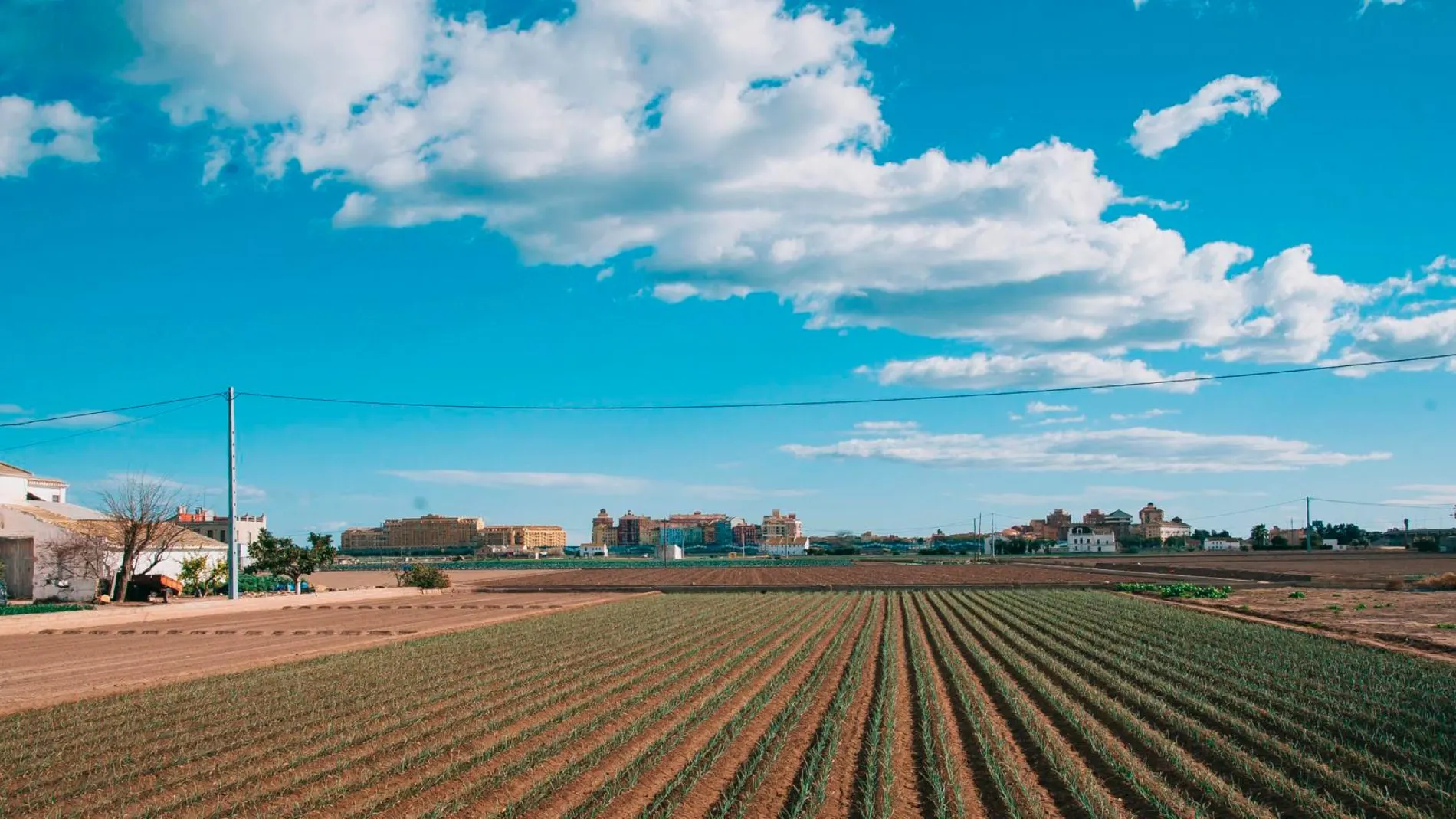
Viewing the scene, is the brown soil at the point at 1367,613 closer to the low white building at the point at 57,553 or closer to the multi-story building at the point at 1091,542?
the low white building at the point at 57,553

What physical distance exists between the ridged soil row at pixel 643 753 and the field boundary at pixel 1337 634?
15.5m

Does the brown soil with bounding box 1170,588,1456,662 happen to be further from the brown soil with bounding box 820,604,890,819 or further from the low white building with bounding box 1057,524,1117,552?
the low white building with bounding box 1057,524,1117,552

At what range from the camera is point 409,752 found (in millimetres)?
13906

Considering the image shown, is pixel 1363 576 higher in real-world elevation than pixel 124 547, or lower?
lower

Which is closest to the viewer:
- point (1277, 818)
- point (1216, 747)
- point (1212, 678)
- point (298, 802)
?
point (1277, 818)

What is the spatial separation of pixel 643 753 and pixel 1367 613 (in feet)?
120

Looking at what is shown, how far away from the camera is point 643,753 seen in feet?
45.2

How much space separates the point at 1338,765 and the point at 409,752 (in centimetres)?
1223

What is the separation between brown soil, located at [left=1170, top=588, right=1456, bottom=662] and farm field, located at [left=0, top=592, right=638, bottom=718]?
29.4 metres

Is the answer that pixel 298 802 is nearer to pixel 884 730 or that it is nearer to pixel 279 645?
pixel 884 730

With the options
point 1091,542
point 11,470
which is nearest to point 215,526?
point 11,470

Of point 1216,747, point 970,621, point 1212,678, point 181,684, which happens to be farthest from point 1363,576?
point 181,684

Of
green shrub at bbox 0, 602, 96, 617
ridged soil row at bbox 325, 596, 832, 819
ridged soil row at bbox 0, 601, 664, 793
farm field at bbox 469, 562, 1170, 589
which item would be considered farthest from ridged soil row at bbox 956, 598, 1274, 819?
farm field at bbox 469, 562, 1170, 589

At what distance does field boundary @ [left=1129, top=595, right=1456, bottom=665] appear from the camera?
2516 centimetres
